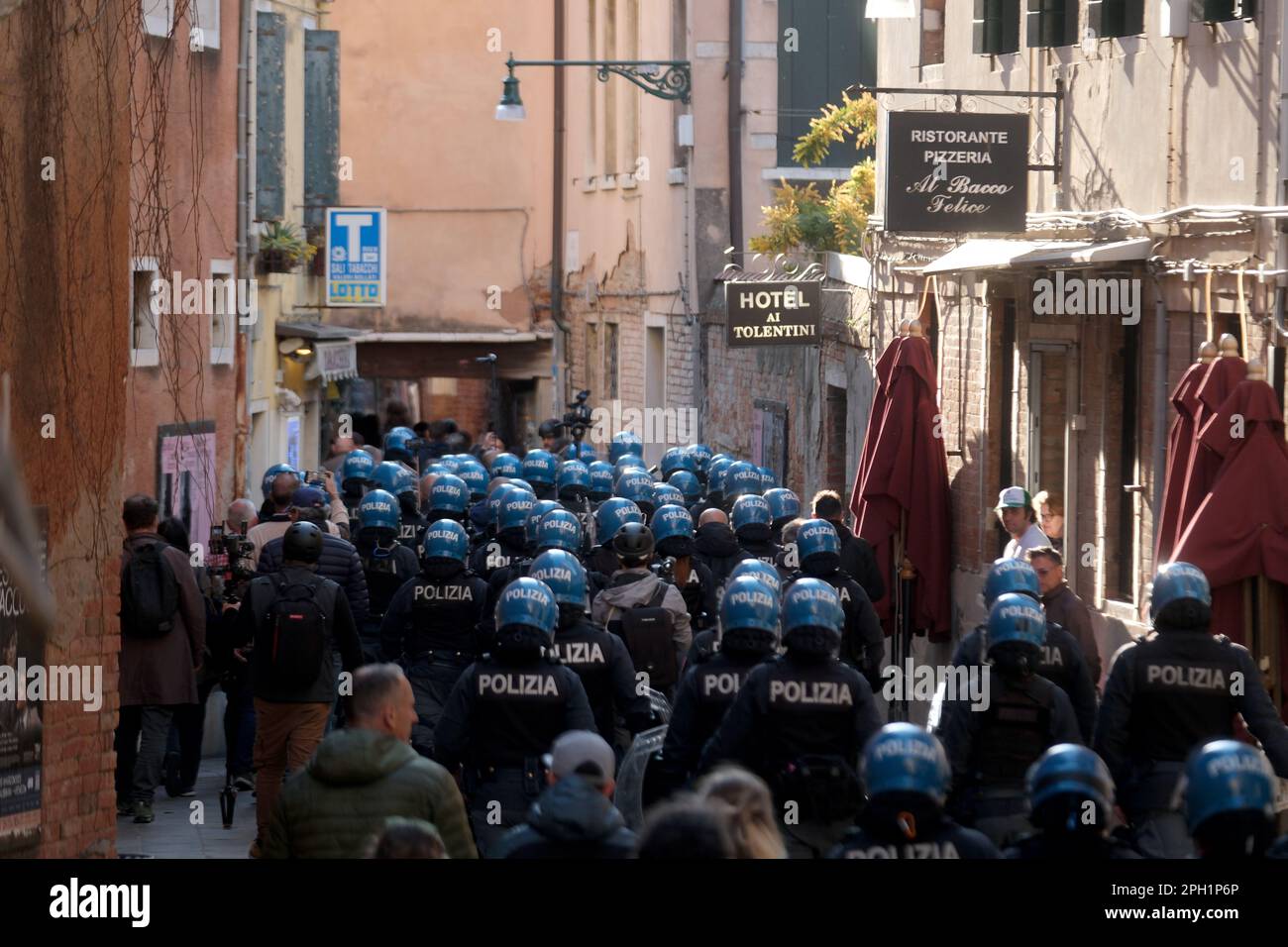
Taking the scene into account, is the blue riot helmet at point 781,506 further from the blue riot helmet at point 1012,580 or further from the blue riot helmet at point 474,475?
the blue riot helmet at point 1012,580

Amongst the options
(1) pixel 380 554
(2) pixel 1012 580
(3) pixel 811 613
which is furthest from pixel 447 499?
(3) pixel 811 613

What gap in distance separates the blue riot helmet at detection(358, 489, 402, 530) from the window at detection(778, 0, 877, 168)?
517 inches

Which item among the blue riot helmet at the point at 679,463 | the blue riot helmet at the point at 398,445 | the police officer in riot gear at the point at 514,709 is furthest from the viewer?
the blue riot helmet at the point at 398,445

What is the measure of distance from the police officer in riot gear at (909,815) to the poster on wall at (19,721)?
14.8 feet

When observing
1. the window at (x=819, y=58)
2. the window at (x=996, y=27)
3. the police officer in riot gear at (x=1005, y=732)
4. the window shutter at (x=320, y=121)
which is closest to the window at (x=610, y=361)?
the window shutter at (x=320, y=121)

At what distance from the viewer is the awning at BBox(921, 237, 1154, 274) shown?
13641mm

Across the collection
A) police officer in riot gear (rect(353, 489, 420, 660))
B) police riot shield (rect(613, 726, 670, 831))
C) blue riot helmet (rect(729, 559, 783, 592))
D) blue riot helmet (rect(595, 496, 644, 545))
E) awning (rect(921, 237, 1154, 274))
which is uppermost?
awning (rect(921, 237, 1154, 274))

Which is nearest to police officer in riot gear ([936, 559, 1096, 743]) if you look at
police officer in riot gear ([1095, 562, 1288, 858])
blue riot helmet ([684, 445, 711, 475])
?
police officer in riot gear ([1095, 562, 1288, 858])

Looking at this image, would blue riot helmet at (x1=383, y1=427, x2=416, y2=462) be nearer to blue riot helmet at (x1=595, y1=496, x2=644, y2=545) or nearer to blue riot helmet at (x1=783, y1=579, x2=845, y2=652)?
blue riot helmet at (x1=595, y1=496, x2=644, y2=545)

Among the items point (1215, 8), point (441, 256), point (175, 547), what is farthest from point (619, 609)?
point (441, 256)

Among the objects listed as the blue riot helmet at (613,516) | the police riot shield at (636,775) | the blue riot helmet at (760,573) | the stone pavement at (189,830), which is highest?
the blue riot helmet at (760,573)

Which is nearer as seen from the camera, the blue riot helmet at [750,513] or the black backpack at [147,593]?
the black backpack at [147,593]

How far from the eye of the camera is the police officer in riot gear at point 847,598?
1254cm

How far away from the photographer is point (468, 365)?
37875 millimetres
